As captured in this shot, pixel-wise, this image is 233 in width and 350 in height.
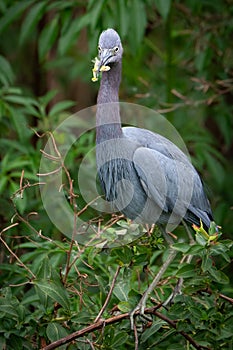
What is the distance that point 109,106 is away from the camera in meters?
3.38

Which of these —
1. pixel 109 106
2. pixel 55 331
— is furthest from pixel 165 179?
pixel 55 331

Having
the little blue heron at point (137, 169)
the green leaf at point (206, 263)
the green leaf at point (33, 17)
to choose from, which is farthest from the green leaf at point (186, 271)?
the green leaf at point (33, 17)

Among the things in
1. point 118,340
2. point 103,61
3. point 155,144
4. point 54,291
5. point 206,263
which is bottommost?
point 118,340

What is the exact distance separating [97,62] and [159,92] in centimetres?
221

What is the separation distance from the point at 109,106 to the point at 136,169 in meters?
0.32

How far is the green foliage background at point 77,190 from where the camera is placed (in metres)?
2.96

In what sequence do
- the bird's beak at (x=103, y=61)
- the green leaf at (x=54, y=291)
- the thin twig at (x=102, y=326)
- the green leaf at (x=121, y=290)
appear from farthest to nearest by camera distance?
1. the green leaf at (x=121, y=290)
2. the bird's beak at (x=103, y=61)
3. the green leaf at (x=54, y=291)
4. the thin twig at (x=102, y=326)

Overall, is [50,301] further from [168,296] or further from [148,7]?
[148,7]

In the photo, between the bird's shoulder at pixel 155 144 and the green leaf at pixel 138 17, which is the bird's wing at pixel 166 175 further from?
the green leaf at pixel 138 17

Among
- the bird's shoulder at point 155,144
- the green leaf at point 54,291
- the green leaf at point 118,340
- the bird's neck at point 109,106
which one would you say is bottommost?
the green leaf at point 118,340

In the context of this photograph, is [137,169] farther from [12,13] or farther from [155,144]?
[12,13]

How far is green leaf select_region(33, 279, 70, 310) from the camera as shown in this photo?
292cm

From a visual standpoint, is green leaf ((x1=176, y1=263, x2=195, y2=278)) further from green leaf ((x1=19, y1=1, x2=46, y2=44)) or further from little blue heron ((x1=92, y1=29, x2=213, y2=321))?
green leaf ((x1=19, y1=1, x2=46, y2=44))

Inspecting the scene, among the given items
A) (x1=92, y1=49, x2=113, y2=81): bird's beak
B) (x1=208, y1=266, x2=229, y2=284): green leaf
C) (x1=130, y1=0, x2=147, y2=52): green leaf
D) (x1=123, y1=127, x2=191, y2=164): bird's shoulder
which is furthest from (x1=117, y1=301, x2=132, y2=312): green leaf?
(x1=130, y1=0, x2=147, y2=52): green leaf
